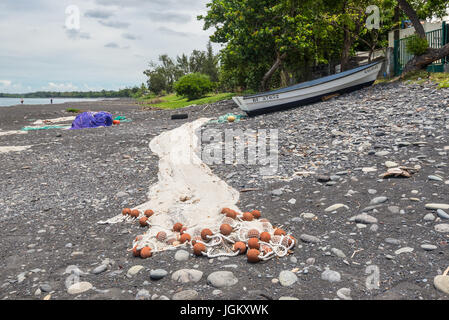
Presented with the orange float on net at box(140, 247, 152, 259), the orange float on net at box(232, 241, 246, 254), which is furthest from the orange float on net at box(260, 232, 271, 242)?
the orange float on net at box(140, 247, 152, 259)

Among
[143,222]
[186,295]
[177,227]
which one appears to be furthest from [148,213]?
[186,295]

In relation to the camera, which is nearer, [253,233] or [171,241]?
[253,233]

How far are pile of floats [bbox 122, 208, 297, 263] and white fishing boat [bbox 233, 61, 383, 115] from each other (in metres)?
12.6

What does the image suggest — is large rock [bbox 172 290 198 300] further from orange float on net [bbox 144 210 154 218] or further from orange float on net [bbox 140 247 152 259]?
Answer: orange float on net [bbox 144 210 154 218]

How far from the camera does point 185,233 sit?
509 centimetres

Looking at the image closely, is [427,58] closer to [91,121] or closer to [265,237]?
[265,237]

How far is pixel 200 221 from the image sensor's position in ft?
18.1

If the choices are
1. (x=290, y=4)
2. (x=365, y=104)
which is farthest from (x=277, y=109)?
(x=290, y=4)

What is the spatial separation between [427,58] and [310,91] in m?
6.31

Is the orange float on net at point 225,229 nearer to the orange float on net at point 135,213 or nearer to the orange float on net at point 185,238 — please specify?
the orange float on net at point 185,238

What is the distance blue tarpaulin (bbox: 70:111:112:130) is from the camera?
20.5 meters

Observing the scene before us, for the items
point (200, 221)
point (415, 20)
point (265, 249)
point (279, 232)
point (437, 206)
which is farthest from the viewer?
point (415, 20)

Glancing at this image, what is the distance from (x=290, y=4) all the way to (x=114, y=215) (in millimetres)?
20172

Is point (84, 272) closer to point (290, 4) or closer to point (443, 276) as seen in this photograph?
point (443, 276)
